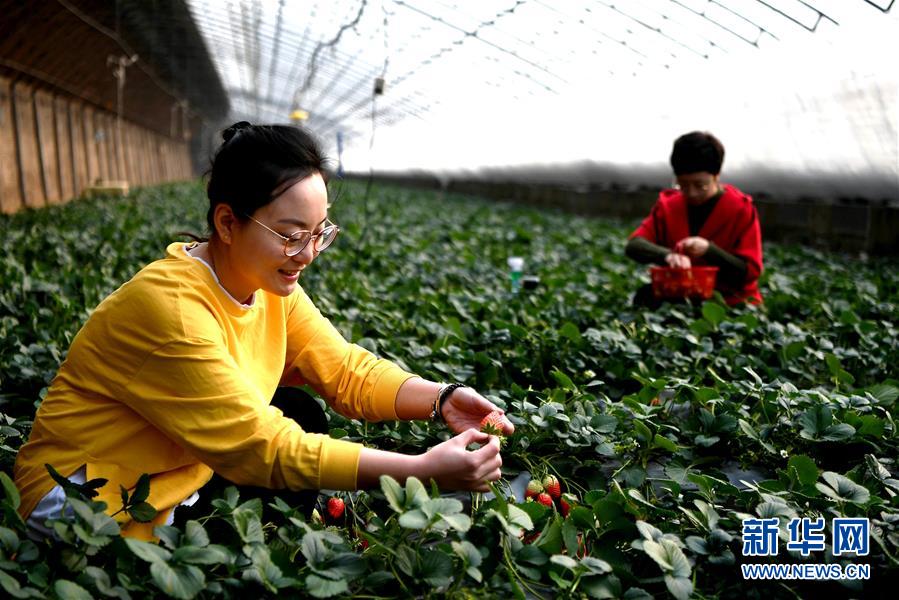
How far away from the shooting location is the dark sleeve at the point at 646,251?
440 cm

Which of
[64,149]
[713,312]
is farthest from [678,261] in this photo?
[64,149]

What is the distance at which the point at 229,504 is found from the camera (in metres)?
1.70

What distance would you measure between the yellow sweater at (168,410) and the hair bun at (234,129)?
0.91ft

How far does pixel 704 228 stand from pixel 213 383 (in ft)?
11.2

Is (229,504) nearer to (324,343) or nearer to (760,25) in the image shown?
(324,343)

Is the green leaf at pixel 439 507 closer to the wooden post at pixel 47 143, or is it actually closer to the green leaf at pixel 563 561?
the green leaf at pixel 563 561

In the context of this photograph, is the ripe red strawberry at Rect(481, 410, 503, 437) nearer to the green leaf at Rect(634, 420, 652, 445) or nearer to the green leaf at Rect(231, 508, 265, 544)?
the green leaf at Rect(634, 420, 652, 445)

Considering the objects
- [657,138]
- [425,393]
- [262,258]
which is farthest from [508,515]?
[657,138]

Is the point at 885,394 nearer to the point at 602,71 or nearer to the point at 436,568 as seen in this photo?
the point at 436,568

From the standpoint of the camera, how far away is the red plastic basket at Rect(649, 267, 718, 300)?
4125 mm

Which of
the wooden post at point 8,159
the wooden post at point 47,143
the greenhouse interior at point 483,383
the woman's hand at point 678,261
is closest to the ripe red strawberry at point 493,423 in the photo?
the greenhouse interior at point 483,383

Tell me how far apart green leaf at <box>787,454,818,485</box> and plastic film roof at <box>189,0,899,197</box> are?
5.13ft

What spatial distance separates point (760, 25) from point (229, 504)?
7.35 meters

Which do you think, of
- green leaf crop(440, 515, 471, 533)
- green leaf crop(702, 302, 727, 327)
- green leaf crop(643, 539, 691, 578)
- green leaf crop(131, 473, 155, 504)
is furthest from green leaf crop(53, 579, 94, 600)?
green leaf crop(702, 302, 727, 327)
